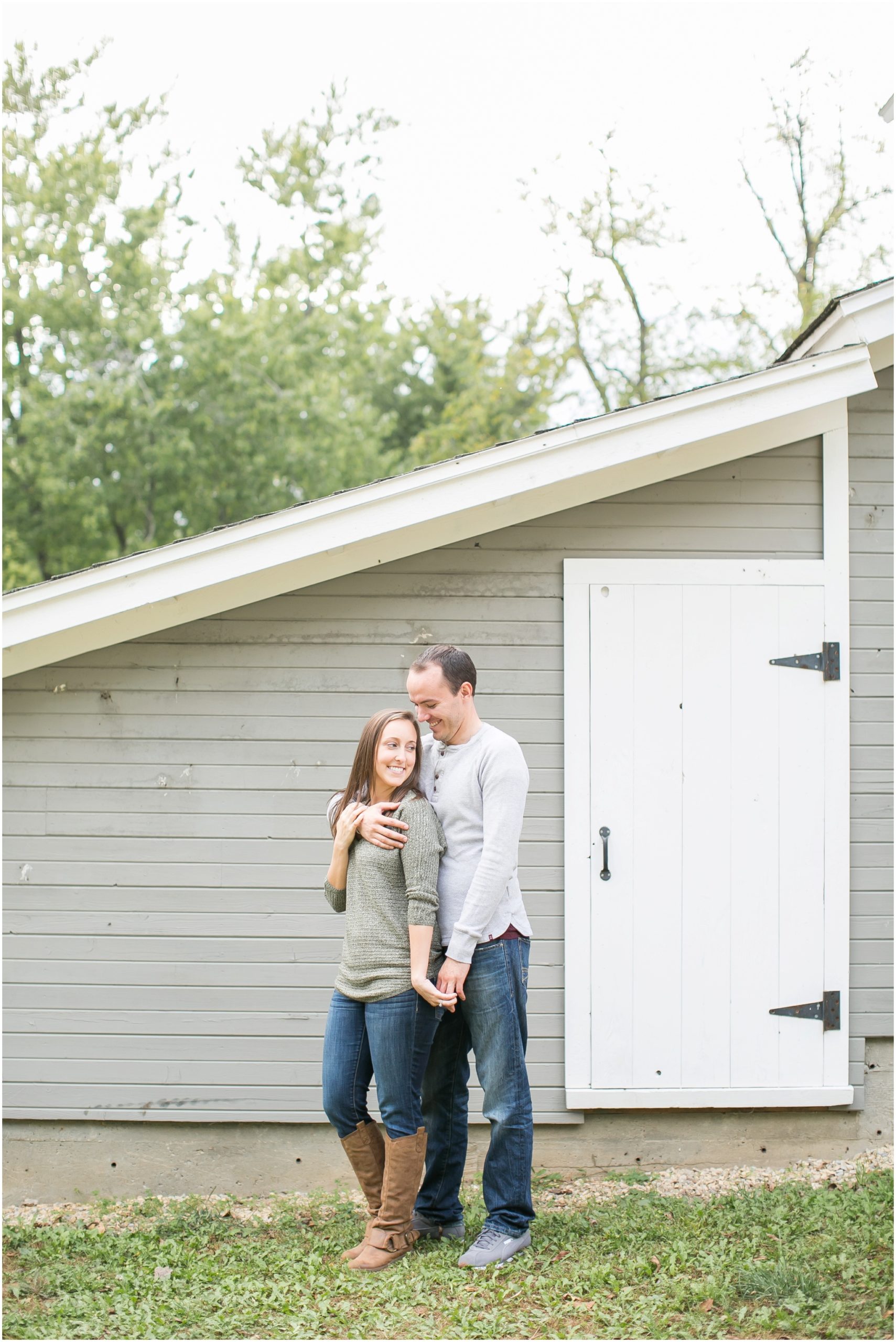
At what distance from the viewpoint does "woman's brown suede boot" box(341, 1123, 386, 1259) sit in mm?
3301

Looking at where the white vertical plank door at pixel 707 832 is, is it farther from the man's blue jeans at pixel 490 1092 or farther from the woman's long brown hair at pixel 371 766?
the woman's long brown hair at pixel 371 766

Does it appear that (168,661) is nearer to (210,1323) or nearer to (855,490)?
(210,1323)

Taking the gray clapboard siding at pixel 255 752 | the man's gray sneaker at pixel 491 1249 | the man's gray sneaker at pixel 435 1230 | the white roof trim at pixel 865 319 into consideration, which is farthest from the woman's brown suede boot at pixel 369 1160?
the white roof trim at pixel 865 319

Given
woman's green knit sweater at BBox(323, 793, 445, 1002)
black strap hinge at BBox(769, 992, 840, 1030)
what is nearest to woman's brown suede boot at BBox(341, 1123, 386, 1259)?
Result: woman's green knit sweater at BBox(323, 793, 445, 1002)

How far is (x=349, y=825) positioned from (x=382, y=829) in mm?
123

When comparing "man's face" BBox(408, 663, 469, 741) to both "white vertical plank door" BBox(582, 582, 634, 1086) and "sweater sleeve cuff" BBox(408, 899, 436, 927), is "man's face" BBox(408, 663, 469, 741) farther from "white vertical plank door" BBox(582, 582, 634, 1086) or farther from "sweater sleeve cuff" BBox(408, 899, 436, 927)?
"white vertical plank door" BBox(582, 582, 634, 1086)

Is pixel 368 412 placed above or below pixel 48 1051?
above

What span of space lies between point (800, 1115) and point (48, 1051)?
9.81ft

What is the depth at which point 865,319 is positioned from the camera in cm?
408

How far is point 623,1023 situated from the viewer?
14.0ft

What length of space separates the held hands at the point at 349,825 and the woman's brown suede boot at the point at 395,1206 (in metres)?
0.88

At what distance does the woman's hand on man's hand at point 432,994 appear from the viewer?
3141 millimetres

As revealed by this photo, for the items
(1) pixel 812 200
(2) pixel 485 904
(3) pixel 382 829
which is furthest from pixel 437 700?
(1) pixel 812 200

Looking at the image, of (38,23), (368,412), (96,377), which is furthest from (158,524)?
(38,23)
